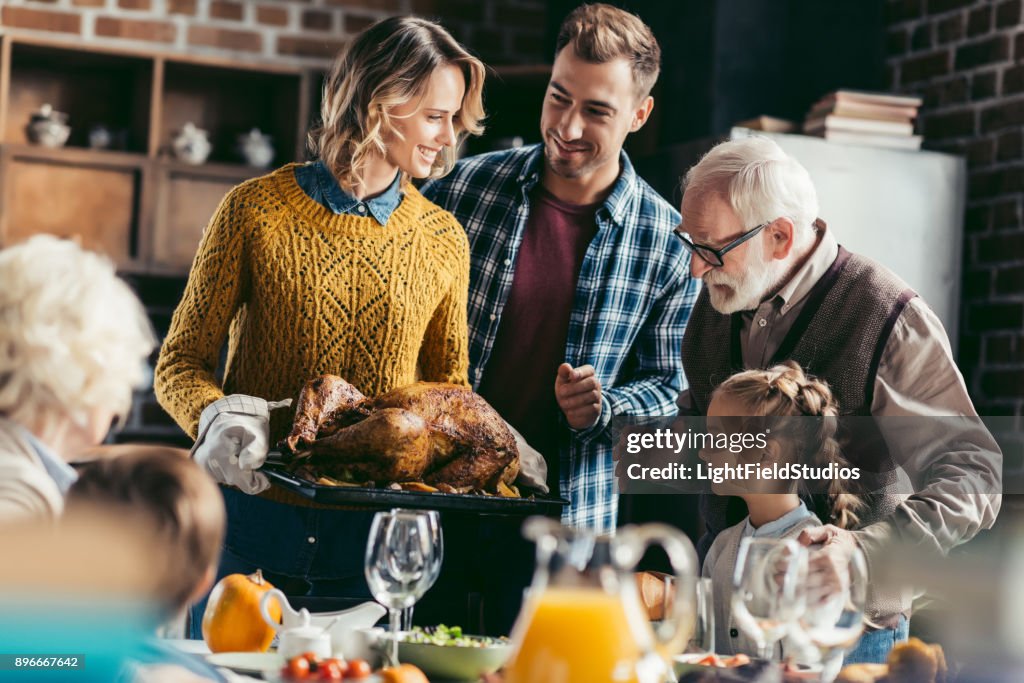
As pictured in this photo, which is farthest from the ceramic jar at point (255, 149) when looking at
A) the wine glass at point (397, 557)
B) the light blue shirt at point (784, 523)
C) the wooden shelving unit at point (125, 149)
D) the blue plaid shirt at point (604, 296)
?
the wine glass at point (397, 557)

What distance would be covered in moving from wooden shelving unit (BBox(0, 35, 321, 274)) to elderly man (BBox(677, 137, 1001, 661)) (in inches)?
67.8

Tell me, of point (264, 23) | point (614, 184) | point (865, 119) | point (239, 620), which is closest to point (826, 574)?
point (239, 620)

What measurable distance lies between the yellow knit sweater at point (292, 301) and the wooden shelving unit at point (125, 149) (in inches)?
60.1

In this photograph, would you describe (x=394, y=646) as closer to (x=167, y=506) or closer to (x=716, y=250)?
(x=167, y=506)

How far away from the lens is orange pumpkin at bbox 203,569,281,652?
1357 millimetres

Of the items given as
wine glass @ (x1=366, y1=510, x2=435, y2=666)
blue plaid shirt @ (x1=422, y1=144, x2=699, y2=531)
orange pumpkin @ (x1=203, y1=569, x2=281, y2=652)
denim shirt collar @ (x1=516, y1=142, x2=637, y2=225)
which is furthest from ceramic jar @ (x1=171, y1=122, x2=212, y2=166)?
wine glass @ (x1=366, y1=510, x2=435, y2=666)

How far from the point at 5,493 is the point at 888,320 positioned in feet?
4.02

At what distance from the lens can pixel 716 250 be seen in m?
1.84

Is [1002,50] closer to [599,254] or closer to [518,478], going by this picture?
[599,254]

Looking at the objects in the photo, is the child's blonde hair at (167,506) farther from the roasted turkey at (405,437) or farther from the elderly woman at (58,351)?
the roasted turkey at (405,437)

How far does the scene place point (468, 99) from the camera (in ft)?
6.17

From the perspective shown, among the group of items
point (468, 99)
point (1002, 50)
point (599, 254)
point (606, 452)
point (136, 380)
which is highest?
point (1002, 50)

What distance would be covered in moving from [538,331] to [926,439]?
72 centimetres

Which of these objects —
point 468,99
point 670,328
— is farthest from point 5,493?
point 670,328
